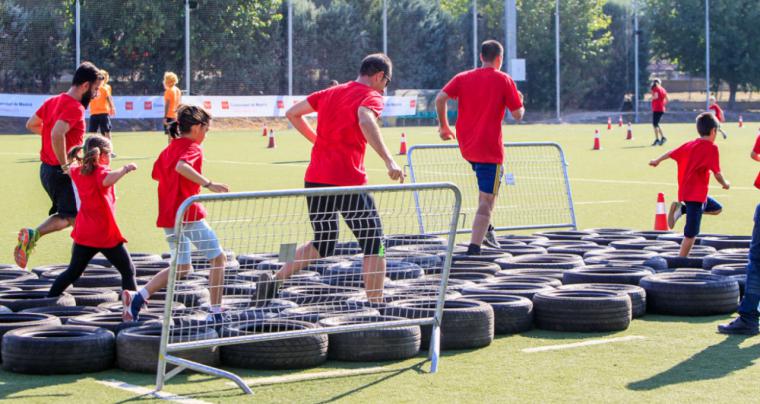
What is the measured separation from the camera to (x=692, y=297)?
875cm

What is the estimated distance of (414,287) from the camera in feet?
25.1

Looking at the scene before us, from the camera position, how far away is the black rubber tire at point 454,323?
7508 mm

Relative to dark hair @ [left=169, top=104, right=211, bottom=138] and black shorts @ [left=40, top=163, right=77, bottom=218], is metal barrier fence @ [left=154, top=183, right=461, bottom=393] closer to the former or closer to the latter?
dark hair @ [left=169, top=104, right=211, bottom=138]

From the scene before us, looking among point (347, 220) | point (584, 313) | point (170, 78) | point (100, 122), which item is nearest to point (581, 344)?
point (584, 313)

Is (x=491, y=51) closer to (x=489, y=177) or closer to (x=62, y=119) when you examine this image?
(x=489, y=177)

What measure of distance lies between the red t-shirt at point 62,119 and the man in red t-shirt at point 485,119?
3.27 meters

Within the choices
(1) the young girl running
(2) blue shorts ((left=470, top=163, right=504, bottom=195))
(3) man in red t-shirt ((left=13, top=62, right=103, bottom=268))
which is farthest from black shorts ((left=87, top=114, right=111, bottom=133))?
(1) the young girl running

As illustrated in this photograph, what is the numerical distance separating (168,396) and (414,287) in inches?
76.6

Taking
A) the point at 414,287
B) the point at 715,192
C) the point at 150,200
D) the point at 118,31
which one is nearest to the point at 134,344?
the point at 414,287

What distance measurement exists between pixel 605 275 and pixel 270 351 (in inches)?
141

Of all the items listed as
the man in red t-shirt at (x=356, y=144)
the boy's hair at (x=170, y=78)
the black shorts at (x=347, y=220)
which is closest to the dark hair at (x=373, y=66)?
the man in red t-shirt at (x=356, y=144)

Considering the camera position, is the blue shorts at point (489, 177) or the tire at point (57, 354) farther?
the blue shorts at point (489, 177)

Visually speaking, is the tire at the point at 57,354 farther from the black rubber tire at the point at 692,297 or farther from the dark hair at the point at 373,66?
the black rubber tire at the point at 692,297

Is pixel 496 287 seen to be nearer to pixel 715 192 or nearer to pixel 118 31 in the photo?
pixel 715 192
